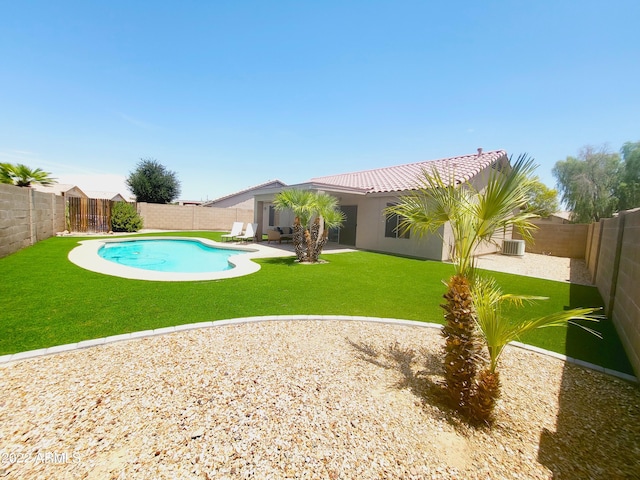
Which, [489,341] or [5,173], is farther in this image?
[5,173]

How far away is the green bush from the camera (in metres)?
23.1

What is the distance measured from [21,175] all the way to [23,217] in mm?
2905

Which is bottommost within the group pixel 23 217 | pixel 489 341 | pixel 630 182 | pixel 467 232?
pixel 489 341

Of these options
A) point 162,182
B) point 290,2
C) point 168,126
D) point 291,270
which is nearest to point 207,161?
point 162,182

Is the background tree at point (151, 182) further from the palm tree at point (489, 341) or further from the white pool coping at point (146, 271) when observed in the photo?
the palm tree at point (489, 341)

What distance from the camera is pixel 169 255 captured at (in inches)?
607

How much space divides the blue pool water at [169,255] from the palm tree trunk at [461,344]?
32.7 ft

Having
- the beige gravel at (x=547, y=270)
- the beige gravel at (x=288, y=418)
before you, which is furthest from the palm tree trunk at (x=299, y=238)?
the beige gravel at (x=547, y=270)

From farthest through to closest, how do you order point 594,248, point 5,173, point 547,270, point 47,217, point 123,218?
1. point 123,218
2. point 47,217
3. point 5,173
4. point 547,270
5. point 594,248

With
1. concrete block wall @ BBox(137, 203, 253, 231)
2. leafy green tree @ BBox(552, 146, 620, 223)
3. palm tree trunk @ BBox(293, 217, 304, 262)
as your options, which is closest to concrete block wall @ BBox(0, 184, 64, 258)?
concrete block wall @ BBox(137, 203, 253, 231)

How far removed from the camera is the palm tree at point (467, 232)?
9.30ft

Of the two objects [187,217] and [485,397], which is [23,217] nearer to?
[187,217]

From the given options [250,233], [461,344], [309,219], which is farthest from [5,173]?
[461,344]

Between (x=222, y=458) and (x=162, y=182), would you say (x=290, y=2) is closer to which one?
(x=222, y=458)
